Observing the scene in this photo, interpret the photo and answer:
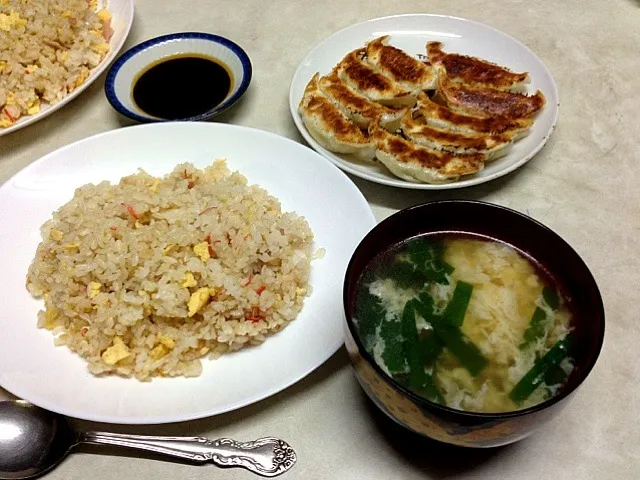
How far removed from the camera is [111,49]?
2.25m

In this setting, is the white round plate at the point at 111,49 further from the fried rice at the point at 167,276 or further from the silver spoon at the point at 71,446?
the silver spoon at the point at 71,446

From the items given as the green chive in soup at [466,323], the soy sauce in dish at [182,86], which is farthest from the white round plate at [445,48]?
the green chive in soup at [466,323]

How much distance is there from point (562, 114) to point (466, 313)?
1.28m

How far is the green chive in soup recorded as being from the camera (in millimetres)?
1073

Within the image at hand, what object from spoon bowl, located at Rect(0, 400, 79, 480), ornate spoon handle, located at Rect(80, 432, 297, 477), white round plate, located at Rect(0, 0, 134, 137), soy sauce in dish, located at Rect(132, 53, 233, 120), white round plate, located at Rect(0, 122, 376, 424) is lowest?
ornate spoon handle, located at Rect(80, 432, 297, 477)

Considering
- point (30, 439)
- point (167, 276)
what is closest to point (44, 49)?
point (167, 276)

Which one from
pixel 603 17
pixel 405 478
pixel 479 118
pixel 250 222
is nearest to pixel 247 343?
pixel 250 222

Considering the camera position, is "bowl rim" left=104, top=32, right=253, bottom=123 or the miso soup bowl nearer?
the miso soup bowl

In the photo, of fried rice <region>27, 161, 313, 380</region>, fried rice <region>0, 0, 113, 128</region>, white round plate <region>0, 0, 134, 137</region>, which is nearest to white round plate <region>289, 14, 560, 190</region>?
fried rice <region>27, 161, 313, 380</region>

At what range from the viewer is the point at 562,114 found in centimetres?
210

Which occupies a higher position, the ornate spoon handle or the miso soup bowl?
the miso soup bowl

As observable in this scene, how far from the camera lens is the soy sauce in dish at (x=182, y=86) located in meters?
2.08

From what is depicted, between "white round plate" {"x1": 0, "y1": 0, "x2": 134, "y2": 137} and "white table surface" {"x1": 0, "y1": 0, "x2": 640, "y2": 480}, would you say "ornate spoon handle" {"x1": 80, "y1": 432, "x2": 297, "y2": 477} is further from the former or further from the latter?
"white round plate" {"x1": 0, "y1": 0, "x2": 134, "y2": 137}

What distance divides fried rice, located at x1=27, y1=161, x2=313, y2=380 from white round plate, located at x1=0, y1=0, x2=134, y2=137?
1.62ft
